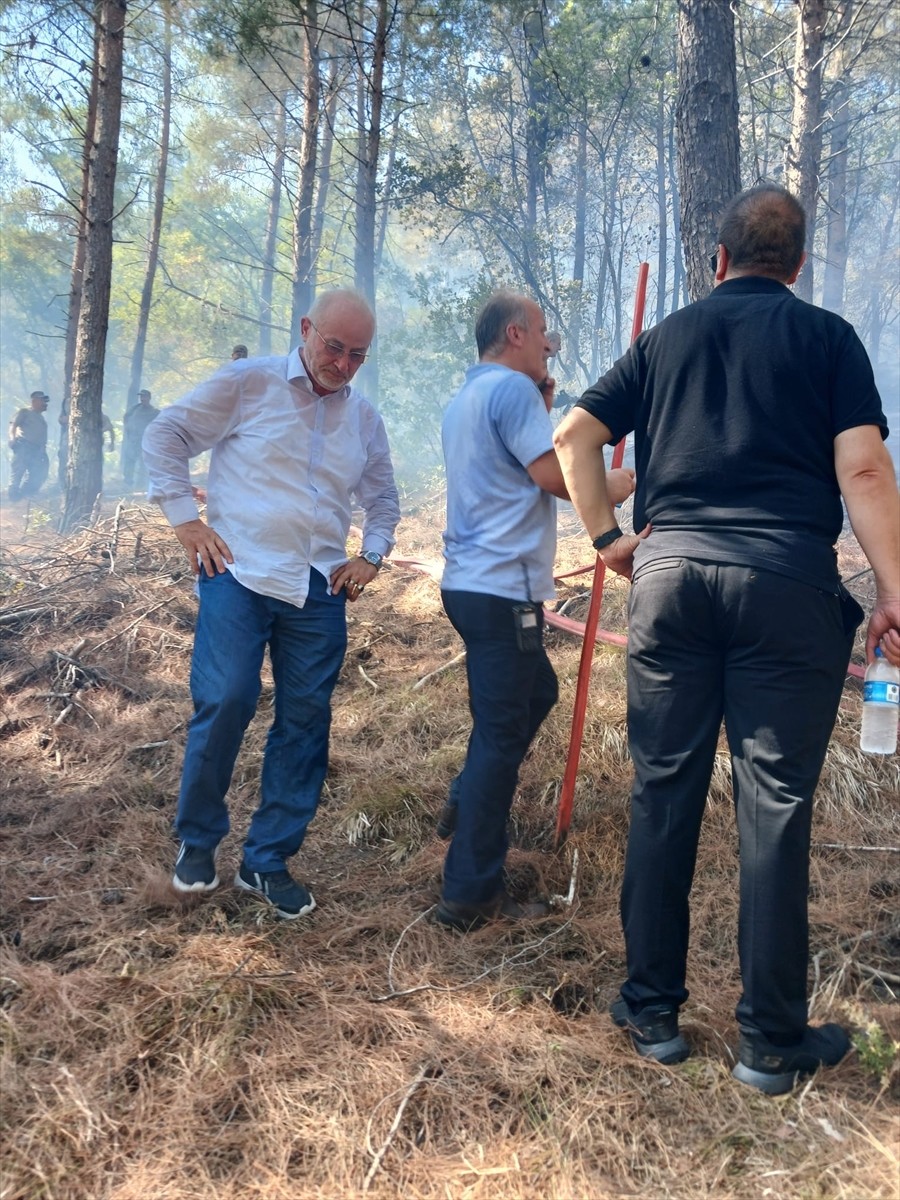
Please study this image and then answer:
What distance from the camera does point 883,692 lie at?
2.27 meters

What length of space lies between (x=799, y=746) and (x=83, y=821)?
9.70 ft

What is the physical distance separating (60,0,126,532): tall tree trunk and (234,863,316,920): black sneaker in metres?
7.35

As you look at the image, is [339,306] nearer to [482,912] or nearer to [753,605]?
[753,605]

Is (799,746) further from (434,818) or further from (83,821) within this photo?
(83,821)

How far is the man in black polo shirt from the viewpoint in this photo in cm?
212

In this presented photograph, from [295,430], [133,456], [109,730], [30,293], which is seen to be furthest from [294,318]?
[30,293]

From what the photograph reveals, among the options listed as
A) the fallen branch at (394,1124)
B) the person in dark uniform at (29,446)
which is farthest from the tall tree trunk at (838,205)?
the fallen branch at (394,1124)

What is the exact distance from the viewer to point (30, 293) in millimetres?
35938

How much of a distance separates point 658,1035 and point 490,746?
1.02 meters

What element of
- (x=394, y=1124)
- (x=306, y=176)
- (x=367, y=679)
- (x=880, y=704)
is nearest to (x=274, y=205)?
(x=306, y=176)

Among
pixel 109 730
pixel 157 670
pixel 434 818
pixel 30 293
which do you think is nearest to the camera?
pixel 434 818

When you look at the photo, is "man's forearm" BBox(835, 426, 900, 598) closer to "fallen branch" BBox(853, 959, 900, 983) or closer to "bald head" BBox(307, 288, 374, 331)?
"fallen branch" BBox(853, 959, 900, 983)

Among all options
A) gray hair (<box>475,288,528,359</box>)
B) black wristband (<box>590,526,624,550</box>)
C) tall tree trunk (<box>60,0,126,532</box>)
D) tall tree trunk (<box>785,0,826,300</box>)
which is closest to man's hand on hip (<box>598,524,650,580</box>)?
black wristband (<box>590,526,624,550</box>)

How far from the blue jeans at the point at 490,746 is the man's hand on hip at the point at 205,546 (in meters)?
0.82
